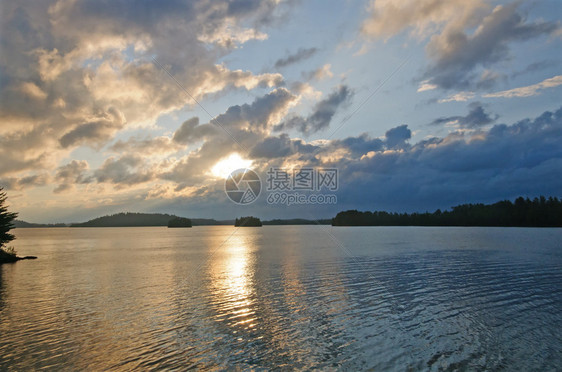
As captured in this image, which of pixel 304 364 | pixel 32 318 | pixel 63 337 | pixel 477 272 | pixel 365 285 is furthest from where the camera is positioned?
pixel 477 272

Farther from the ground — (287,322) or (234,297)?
(287,322)

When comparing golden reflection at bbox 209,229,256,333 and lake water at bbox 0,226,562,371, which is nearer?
lake water at bbox 0,226,562,371

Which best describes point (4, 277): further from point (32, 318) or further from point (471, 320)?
point (471, 320)

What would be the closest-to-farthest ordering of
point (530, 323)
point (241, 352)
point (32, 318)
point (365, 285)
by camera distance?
point (241, 352), point (530, 323), point (32, 318), point (365, 285)

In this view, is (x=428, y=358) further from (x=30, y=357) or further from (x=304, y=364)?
(x=30, y=357)

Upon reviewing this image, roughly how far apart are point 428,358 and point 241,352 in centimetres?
956

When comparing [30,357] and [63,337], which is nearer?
[30,357]

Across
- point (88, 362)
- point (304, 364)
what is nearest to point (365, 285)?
point (304, 364)

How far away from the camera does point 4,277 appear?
1753 inches

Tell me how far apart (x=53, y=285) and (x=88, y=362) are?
90.3ft

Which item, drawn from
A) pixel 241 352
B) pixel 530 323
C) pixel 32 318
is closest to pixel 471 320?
pixel 530 323

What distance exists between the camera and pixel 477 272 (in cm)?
4438

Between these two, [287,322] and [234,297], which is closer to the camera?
[287,322]

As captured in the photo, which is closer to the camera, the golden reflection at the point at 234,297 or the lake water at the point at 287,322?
the lake water at the point at 287,322
